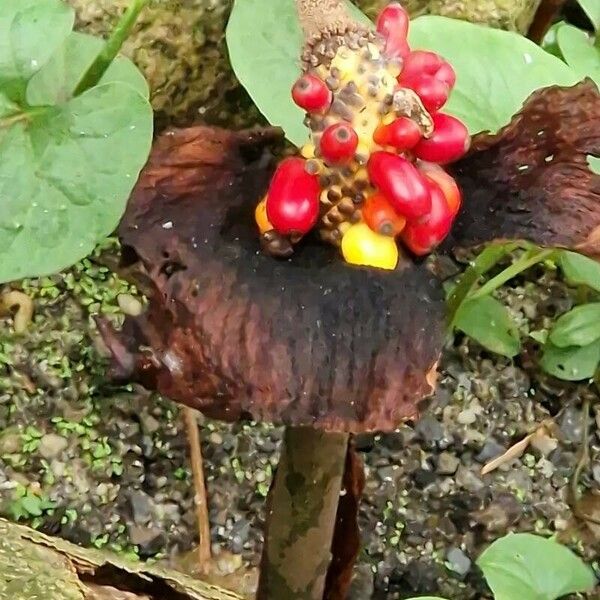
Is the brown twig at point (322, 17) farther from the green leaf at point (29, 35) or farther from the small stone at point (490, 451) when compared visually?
the small stone at point (490, 451)

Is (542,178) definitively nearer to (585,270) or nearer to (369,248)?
(369,248)

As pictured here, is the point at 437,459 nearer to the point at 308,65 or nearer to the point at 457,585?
the point at 457,585

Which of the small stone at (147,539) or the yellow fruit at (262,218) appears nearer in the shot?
the yellow fruit at (262,218)

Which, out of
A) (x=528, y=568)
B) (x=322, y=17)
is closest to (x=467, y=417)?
(x=528, y=568)

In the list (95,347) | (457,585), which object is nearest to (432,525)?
(457,585)

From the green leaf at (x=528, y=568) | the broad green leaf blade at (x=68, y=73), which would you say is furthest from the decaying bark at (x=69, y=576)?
the broad green leaf blade at (x=68, y=73)

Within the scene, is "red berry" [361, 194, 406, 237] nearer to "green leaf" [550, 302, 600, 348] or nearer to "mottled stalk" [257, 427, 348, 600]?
"mottled stalk" [257, 427, 348, 600]
